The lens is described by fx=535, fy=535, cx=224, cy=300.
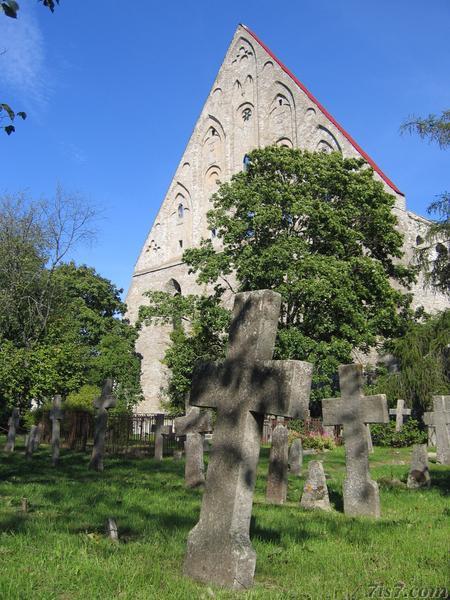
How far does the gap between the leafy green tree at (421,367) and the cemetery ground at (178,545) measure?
11.3m

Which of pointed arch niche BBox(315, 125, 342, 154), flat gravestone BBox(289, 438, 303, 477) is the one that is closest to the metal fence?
flat gravestone BBox(289, 438, 303, 477)

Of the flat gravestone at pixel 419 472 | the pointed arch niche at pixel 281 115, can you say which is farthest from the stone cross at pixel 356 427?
the pointed arch niche at pixel 281 115

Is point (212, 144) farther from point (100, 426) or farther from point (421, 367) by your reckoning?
point (100, 426)

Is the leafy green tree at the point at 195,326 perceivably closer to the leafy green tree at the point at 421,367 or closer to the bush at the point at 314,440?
the bush at the point at 314,440

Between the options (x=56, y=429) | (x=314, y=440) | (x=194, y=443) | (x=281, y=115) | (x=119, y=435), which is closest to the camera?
(x=194, y=443)

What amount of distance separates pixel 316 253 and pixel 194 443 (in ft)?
37.8

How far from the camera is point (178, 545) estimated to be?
4.22 metres

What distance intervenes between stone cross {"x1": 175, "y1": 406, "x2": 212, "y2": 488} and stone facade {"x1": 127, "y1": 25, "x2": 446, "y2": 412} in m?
19.3

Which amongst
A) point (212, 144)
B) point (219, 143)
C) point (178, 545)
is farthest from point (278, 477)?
point (212, 144)

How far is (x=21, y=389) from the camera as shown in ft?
63.0

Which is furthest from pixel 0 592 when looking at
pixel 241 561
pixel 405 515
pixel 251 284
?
pixel 251 284

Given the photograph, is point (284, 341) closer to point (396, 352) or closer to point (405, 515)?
point (396, 352)

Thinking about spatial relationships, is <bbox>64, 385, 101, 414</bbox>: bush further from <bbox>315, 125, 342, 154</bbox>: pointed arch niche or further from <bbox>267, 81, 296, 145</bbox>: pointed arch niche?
<bbox>267, 81, 296, 145</bbox>: pointed arch niche

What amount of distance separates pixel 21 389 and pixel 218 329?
739cm
